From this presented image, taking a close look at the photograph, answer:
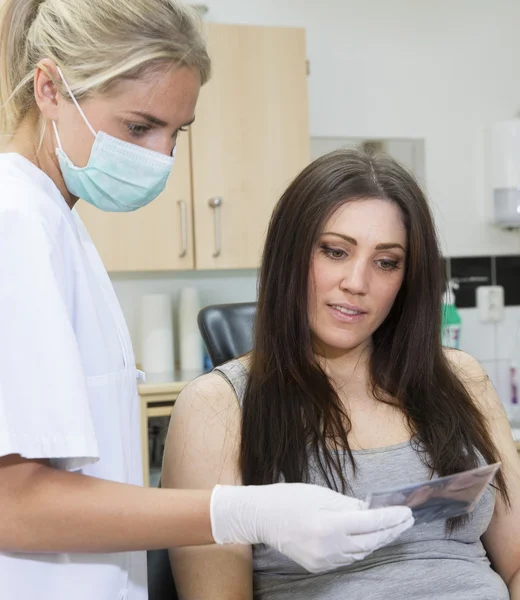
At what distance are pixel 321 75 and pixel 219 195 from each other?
30.6 inches

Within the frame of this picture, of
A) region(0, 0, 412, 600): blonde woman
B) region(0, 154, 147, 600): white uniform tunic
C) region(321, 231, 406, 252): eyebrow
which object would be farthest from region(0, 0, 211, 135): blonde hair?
region(321, 231, 406, 252): eyebrow

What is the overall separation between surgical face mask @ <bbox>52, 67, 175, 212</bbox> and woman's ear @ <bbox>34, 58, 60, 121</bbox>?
0.01 meters

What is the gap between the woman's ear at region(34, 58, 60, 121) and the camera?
102 cm

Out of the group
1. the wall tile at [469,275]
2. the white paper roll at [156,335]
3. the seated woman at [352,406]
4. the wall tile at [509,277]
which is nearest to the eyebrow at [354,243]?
the seated woman at [352,406]

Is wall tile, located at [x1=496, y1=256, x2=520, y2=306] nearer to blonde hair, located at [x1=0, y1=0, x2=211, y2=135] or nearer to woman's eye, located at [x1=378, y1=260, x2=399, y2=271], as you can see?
woman's eye, located at [x1=378, y1=260, x2=399, y2=271]

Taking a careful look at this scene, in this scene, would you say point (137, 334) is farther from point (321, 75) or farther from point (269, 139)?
point (321, 75)

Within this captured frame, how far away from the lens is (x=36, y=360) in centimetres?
89

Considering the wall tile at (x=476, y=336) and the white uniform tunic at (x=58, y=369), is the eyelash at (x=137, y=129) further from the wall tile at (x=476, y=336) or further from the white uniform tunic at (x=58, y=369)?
the wall tile at (x=476, y=336)

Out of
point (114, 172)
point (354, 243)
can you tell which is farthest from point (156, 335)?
point (114, 172)

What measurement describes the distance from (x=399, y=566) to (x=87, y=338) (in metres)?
0.72

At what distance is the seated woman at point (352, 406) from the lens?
4.59 feet

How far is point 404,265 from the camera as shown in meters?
1.60

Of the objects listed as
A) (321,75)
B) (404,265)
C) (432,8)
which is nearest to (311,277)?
(404,265)

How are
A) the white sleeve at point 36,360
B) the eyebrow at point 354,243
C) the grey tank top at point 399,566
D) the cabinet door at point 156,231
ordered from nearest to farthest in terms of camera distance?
the white sleeve at point 36,360
the grey tank top at point 399,566
the eyebrow at point 354,243
the cabinet door at point 156,231
